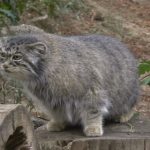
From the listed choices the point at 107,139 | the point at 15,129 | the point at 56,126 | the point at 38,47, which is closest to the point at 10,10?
the point at 56,126

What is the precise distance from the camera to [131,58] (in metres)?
5.75

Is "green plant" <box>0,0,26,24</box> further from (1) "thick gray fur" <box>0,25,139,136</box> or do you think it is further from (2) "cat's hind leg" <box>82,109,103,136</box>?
(2) "cat's hind leg" <box>82,109,103,136</box>

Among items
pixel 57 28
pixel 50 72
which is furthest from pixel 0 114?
pixel 57 28

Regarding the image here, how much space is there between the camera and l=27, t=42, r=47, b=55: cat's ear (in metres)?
4.85

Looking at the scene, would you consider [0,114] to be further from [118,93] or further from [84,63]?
[118,93]

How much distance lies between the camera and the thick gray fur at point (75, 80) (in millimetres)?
4930

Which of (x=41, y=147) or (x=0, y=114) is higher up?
(x=0, y=114)

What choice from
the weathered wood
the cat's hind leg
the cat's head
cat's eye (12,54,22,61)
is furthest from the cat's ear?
the weathered wood

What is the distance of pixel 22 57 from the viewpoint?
4805 mm

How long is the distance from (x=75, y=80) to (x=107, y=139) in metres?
0.50

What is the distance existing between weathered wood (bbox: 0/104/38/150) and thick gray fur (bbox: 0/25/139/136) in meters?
0.72

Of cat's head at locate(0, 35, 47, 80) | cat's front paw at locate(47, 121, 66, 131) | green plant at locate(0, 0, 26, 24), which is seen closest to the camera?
cat's head at locate(0, 35, 47, 80)

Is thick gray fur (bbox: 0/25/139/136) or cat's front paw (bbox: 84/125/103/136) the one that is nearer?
thick gray fur (bbox: 0/25/139/136)

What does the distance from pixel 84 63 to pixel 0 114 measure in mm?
1454
